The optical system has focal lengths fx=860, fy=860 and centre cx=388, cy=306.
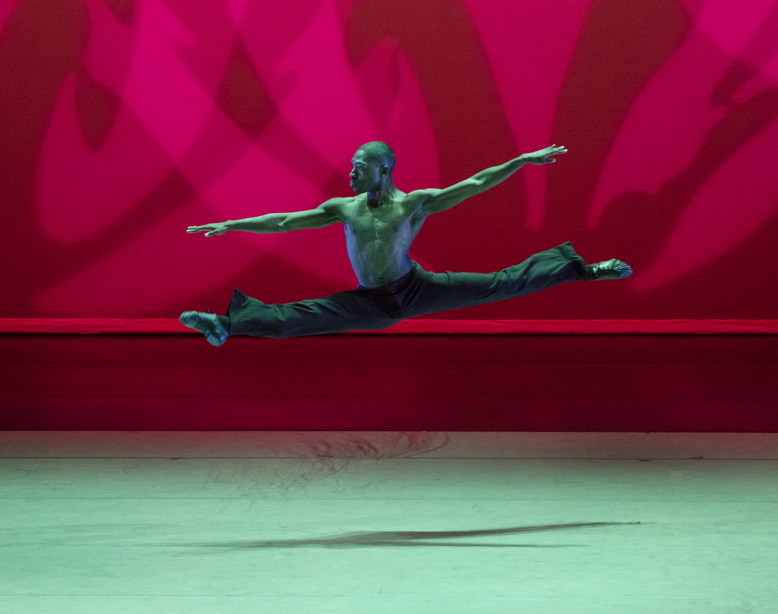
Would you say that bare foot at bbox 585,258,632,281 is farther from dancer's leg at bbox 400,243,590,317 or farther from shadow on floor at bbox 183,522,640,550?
shadow on floor at bbox 183,522,640,550

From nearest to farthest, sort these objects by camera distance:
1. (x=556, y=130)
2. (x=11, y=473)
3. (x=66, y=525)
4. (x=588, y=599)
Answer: (x=588, y=599)
(x=66, y=525)
(x=11, y=473)
(x=556, y=130)

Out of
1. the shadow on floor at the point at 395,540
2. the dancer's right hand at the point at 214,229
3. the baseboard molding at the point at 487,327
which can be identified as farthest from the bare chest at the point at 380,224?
the baseboard molding at the point at 487,327

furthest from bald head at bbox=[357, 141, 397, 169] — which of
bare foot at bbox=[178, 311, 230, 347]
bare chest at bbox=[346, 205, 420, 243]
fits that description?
bare foot at bbox=[178, 311, 230, 347]

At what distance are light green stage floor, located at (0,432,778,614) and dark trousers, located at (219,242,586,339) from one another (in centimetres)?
91

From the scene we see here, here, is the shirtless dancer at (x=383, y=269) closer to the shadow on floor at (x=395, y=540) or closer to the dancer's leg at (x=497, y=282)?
the dancer's leg at (x=497, y=282)

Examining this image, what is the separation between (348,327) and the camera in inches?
132

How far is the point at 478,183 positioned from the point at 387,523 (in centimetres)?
153

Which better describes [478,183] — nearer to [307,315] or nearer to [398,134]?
[307,315]

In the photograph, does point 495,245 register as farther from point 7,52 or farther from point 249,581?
point 7,52

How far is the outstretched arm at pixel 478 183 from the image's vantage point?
125 inches

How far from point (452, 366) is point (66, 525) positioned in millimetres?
2304

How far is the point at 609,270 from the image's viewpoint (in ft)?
11.0

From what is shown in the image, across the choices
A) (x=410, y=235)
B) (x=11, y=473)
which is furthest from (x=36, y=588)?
(x=410, y=235)

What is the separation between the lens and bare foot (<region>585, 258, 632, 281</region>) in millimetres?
3312
